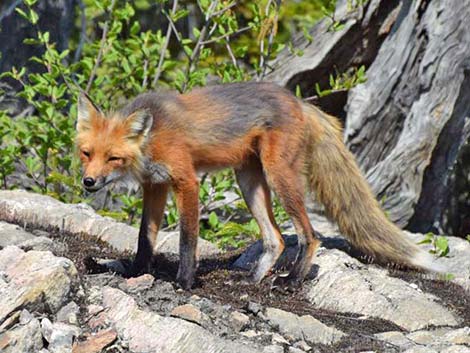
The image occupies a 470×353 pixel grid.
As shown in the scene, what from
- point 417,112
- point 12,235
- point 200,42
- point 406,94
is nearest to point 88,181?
point 12,235

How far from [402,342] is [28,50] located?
8502 mm

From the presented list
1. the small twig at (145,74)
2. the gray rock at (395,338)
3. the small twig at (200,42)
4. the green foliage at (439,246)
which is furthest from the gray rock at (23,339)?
the small twig at (145,74)

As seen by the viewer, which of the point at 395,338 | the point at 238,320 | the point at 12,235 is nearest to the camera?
the point at 238,320

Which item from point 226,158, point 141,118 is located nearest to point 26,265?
point 141,118

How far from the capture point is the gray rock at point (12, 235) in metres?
7.00

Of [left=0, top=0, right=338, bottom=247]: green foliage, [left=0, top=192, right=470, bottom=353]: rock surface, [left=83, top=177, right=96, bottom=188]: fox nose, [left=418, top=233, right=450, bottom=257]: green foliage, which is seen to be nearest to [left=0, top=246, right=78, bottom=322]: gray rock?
[left=0, top=192, right=470, bottom=353]: rock surface

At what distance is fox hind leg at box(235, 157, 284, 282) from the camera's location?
24.2 ft

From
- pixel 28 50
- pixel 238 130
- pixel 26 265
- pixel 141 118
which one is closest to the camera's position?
pixel 26 265

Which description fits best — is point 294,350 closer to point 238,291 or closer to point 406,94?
point 238,291

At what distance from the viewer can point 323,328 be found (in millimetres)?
6016

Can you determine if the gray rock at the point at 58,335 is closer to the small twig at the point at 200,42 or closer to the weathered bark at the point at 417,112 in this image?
the small twig at the point at 200,42

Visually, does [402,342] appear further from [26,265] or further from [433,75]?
[433,75]

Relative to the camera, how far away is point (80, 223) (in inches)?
331

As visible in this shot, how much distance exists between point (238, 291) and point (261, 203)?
1019mm
